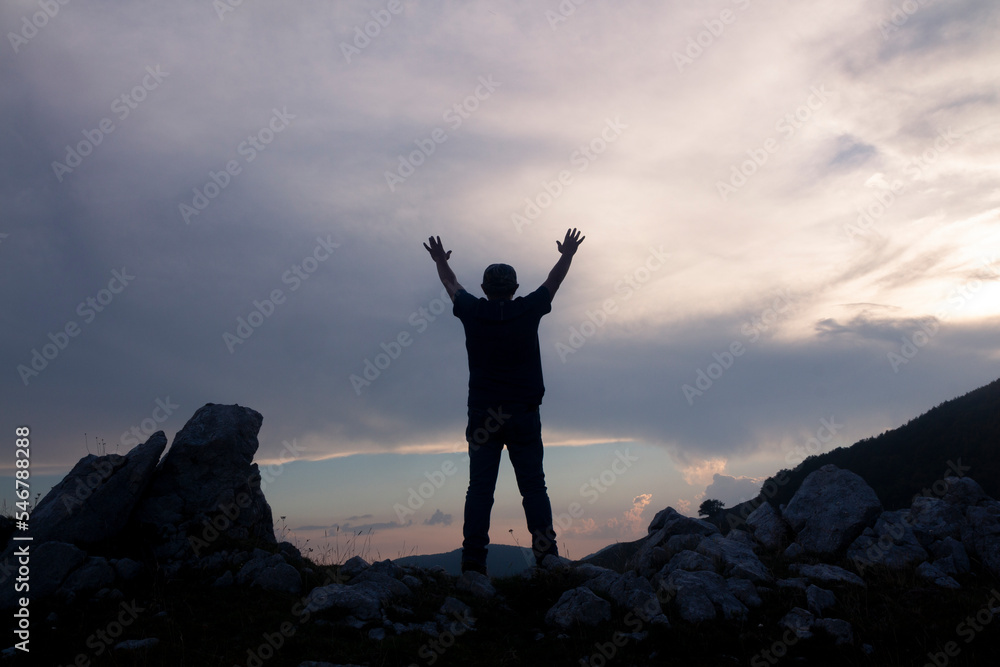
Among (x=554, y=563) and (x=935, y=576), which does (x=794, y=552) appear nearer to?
(x=935, y=576)

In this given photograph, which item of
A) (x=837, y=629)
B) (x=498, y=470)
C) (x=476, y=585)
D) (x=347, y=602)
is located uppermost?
(x=498, y=470)

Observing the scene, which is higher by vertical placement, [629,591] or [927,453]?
[927,453]

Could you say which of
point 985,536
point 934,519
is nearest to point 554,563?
point 985,536

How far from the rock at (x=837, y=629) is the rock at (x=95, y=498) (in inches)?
390

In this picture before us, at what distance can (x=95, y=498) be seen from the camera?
955cm

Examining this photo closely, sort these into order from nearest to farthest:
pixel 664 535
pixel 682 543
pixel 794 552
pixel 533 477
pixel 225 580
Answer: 1. pixel 225 580
2. pixel 533 477
3. pixel 794 552
4. pixel 682 543
5. pixel 664 535

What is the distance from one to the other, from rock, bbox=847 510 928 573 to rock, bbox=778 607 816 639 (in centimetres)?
279

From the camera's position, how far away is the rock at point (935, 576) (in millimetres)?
7836

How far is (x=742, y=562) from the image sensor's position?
28.1 feet

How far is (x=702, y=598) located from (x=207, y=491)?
8215 millimetres

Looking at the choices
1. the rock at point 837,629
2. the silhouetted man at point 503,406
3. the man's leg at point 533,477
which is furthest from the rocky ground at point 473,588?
the silhouetted man at point 503,406

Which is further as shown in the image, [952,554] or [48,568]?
[952,554]

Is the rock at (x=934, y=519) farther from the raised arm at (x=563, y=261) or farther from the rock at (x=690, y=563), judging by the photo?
the raised arm at (x=563, y=261)

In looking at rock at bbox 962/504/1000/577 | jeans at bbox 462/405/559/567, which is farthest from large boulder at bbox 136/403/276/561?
rock at bbox 962/504/1000/577
